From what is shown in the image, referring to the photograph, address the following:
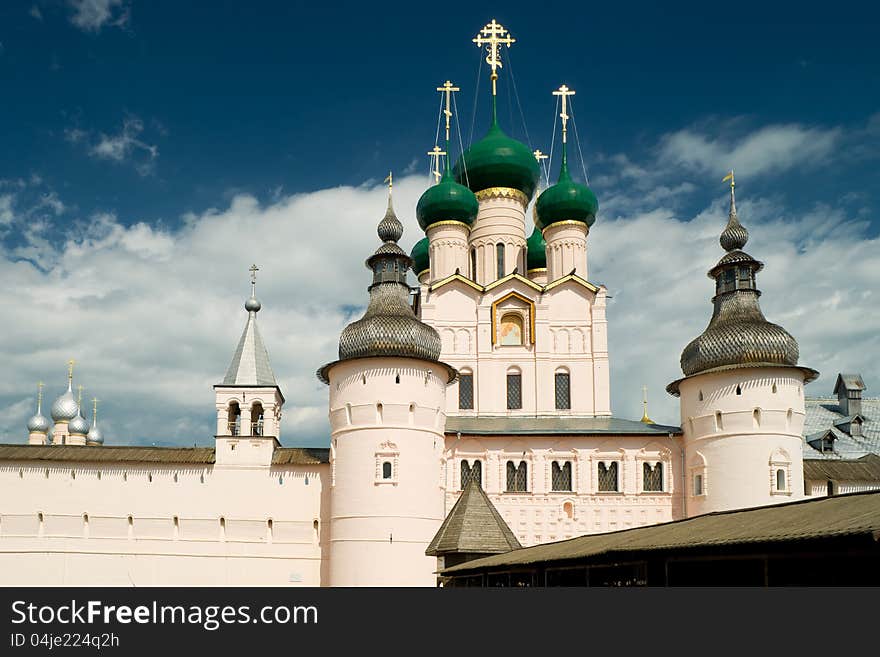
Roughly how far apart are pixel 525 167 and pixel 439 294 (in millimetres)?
5168

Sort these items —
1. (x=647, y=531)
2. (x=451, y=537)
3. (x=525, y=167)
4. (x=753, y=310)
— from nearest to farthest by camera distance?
(x=647, y=531) → (x=451, y=537) → (x=753, y=310) → (x=525, y=167)

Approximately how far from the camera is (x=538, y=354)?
97.1 ft

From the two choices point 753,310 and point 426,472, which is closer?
point 426,472

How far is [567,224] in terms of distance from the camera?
31.3 metres

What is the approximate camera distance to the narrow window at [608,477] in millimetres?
26578

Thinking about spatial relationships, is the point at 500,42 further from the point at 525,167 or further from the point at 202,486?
the point at 202,486

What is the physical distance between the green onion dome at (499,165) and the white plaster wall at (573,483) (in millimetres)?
9295

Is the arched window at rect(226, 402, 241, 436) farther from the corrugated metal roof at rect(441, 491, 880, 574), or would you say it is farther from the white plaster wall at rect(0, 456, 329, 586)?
the corrugated metal roof at rect(441, 491, 880, 574)

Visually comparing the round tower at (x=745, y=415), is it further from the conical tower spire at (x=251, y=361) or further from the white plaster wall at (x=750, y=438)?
the conical tower spire at (x=251, y=361)

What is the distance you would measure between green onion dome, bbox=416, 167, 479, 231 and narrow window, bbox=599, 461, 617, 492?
29.5ft

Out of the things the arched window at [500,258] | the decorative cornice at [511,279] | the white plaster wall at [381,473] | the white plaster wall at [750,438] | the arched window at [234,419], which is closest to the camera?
the white plaster wall at [381,473]

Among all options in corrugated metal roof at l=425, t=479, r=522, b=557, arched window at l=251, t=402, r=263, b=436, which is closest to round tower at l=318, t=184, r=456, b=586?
corrugated metal roof at l=425, t=479, r=522, b=557

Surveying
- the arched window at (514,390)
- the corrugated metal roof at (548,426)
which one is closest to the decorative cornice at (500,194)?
the arched window at (514,390)
